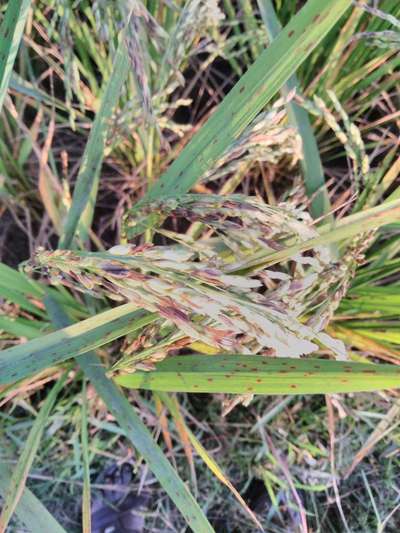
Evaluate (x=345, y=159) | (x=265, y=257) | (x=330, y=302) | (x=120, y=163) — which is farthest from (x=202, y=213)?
(x=345, y=159)

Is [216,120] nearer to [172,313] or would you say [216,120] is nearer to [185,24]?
[185,24]

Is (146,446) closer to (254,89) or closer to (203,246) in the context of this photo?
(203,246)

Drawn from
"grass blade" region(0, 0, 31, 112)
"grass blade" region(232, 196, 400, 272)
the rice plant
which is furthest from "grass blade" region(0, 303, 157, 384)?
"grass blade" region(0, 0, 31, 112)

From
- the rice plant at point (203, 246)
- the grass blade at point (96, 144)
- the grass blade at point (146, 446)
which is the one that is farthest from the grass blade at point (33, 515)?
the grass blade at point (96, 144)

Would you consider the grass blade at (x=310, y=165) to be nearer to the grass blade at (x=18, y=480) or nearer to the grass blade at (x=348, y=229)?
the grass blade at (x=348, y=229)

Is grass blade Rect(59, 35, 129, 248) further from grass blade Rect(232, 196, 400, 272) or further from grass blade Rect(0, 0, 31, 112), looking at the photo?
grass blade Rect(232, 196, 400, 272)

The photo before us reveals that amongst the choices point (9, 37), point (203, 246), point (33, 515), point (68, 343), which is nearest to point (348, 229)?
point (203, 246)
